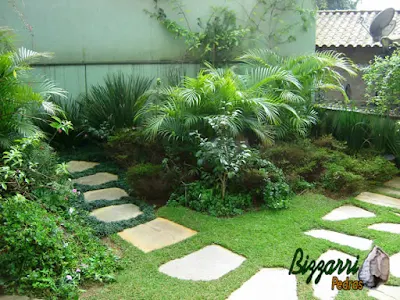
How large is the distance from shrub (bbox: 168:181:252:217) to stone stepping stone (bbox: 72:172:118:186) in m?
0.93

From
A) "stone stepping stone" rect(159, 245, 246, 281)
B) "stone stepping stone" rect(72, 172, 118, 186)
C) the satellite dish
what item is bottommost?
"stone stepping stone" rect(159, 245, 246, 281)

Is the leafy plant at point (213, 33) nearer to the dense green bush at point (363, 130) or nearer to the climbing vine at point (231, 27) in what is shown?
the climbing vine at point (231, 27)

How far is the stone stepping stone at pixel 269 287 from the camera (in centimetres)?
241

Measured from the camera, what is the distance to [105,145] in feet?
16.1

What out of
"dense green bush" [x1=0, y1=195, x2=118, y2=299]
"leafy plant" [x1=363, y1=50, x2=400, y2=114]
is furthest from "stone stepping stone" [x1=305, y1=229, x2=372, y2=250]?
"leafy plant" [x1=363, y1=50, x2=400, y2=114]

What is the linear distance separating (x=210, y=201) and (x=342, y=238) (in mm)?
1298

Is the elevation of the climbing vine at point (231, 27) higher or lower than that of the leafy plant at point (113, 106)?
higher

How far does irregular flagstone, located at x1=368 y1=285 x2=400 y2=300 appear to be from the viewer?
2.37 meters

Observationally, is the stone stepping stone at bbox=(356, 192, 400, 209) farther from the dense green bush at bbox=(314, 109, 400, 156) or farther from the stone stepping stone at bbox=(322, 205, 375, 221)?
the dense green bush at bbox=(314, 109, 400, 156)

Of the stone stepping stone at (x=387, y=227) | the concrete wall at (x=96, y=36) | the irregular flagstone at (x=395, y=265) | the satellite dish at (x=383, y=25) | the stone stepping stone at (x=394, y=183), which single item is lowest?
the irregular flagstone at (x=395, y=265)

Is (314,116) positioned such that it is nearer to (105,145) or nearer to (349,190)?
(349,190)

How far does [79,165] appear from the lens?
15.8 feet
